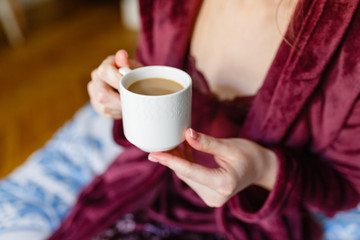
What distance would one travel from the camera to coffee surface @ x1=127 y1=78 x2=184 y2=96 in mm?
519

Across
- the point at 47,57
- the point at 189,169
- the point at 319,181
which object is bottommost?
the point at 47,57

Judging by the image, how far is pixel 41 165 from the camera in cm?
97

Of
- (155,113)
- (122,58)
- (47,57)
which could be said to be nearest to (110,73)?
(122,58)

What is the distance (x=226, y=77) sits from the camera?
729 mm

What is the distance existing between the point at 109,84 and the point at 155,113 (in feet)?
0.62

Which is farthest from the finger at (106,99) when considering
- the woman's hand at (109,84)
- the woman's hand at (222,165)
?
the woman's hand at (222,165)

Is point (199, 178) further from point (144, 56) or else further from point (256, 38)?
point (144, 56)

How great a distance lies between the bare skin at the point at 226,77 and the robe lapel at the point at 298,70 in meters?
0.06

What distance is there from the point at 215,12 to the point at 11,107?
1708 mm

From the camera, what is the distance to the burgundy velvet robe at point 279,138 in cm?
58

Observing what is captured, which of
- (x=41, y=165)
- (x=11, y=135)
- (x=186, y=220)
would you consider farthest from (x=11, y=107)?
(x=186, y=220)

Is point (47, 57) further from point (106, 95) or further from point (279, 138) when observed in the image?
point (279, 138)

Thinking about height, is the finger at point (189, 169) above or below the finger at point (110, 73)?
below

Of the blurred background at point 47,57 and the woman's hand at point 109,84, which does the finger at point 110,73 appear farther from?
the blurred background at point 47,57
